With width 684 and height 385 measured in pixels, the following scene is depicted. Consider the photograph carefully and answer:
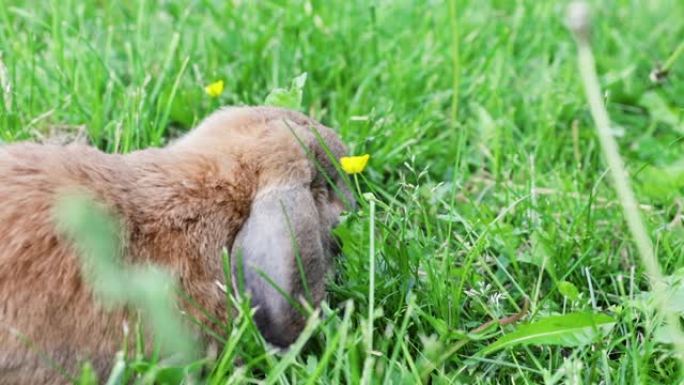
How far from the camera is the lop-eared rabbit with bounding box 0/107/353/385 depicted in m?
3.02

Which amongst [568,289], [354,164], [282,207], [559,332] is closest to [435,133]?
[354,164]

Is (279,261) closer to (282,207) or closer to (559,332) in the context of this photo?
(282,207)

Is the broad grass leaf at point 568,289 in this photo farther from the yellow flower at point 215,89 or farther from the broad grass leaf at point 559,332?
the yellow flower at point 215,89

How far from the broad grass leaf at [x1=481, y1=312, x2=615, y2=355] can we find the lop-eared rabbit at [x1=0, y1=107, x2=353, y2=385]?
0.60m

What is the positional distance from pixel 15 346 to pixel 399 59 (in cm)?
261

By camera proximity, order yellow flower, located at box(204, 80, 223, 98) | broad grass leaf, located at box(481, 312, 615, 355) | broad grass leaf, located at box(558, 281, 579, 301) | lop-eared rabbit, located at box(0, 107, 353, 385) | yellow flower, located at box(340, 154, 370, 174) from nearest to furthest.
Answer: lop-eared rabbit, located at box(0, 107, 353, 385)
broad grass leaf, located at box(481, 312, 615, 355)
broad grass leaf, located at box(558, 281, 579, 301)
yellow flower, located at box(340, 154, 370, 174)
yellow flower, located at box(204, 80, 223, 98)

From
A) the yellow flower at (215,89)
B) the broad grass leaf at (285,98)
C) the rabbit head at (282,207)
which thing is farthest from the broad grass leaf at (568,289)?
the yellow flower at (215,89)

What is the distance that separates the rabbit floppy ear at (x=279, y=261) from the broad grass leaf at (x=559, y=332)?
22.2 inches

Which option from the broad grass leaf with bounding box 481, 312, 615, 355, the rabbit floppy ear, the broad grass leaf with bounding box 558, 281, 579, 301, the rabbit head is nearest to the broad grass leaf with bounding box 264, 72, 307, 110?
the rabbit head

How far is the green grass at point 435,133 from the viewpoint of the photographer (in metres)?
3.31

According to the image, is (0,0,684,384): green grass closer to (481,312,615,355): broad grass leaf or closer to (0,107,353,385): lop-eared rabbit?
(481,312,615,355): broad grass leaf

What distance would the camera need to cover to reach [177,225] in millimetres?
3324

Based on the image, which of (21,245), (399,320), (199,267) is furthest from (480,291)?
A: (21,245)

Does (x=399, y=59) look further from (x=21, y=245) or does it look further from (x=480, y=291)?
(x=21, y=245)
